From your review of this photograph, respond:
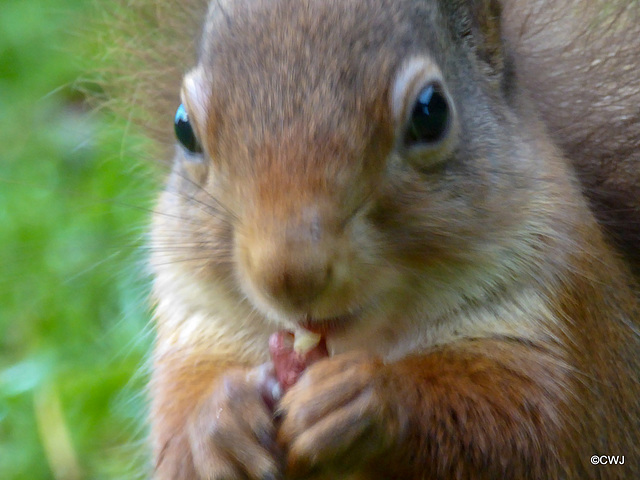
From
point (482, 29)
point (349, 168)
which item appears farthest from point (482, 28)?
point (349, 168)

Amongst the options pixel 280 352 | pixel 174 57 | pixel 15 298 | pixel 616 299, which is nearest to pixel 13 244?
pixel 15 298

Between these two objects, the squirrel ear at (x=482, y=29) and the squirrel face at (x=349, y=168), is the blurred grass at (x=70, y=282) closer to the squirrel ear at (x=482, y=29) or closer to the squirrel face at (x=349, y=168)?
the squirrel face at (x=349, y=168)

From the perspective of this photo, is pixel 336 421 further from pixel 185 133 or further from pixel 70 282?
pixel 70 282

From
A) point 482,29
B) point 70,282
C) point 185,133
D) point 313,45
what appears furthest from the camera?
point 70,282

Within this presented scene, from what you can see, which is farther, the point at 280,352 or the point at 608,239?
the point at 608,239

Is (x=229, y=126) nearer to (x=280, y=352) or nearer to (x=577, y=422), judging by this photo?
(x=280, y=352)

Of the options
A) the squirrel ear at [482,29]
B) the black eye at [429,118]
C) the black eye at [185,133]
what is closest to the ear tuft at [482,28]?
the squirrel ear at [482,29]
